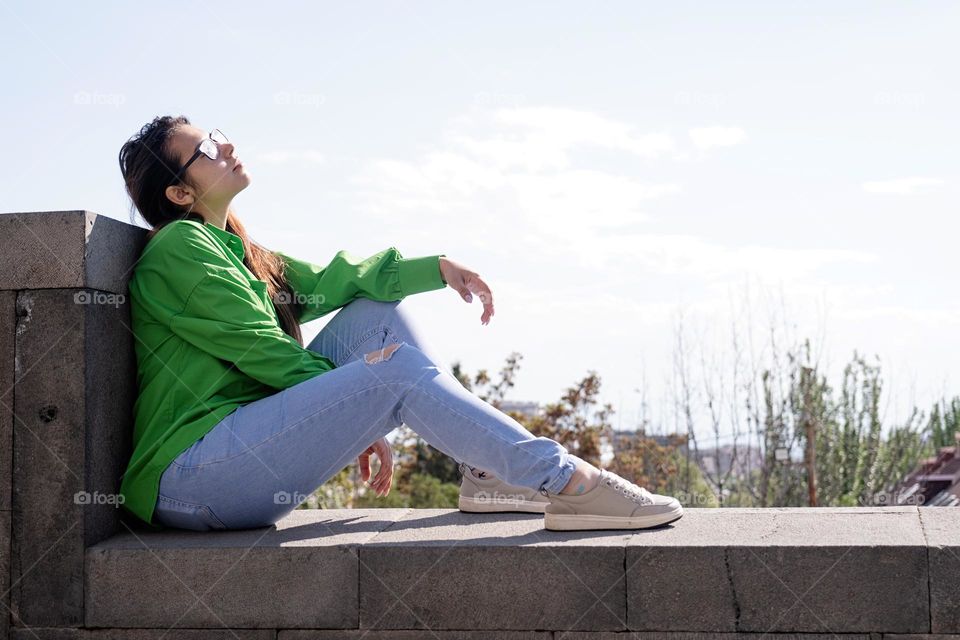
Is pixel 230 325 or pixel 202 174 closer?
pixel 230 325

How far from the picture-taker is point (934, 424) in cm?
902

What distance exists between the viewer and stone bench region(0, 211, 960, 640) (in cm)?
236

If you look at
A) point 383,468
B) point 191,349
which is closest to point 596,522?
point 383,468

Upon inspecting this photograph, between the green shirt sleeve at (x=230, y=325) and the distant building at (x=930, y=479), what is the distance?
20.2 ft

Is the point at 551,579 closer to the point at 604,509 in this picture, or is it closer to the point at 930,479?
the point at 604,509

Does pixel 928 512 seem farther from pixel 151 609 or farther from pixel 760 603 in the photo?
pixel 151 609

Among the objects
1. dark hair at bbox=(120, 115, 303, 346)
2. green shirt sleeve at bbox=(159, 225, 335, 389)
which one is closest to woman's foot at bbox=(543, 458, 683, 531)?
green shirt sleeve at bbox=(159, 225, 335, 389)

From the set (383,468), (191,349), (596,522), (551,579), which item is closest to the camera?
(551,579)

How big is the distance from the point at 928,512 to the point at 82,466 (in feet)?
7.75

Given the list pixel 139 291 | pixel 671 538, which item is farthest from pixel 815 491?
pixel 139 291

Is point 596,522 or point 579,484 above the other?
point 579,484

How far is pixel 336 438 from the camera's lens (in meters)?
2.67

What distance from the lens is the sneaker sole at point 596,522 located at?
2678 millimetres

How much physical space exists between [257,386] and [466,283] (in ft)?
2.36
